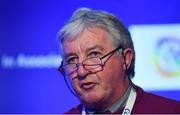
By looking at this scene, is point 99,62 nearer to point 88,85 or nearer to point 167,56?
point 88,85

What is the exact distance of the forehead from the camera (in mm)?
1310

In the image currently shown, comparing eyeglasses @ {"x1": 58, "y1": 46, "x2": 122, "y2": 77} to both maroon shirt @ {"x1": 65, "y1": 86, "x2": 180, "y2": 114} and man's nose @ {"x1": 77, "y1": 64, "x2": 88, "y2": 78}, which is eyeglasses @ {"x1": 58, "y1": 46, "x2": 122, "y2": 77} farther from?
maroon shirt @ {"x1": 65, "y1": 86, "x2": 180, "y2": 114}

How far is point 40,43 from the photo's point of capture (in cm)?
199

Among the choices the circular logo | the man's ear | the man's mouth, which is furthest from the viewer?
the circular logo

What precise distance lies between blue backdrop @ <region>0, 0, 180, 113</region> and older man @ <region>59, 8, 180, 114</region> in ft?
1.90

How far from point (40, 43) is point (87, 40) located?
71 centimetres

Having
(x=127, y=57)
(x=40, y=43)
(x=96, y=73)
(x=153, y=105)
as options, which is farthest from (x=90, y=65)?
(x=40, y=43)

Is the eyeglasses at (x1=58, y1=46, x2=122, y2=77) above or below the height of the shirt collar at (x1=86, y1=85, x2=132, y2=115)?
above

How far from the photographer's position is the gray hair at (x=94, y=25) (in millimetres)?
1317

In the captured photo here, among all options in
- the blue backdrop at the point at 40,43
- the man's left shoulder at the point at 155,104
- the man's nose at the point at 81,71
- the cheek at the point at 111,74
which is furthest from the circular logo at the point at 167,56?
the man's nose at the point at 81,71

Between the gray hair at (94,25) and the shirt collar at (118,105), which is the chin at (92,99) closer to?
the shirt collar at (118,105)

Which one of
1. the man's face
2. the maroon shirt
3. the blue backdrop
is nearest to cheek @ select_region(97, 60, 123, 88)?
the man's face

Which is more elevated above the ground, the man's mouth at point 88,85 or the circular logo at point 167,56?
the circular logo at point 167,56

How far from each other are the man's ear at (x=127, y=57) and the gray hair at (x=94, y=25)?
2 centimetres
